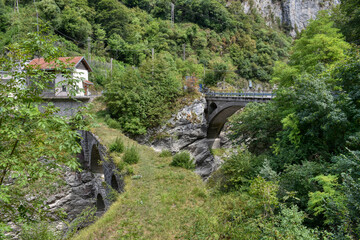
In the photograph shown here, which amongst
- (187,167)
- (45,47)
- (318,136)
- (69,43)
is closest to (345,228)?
(318,136)

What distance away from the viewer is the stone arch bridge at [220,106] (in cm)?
2354

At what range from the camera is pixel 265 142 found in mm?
12234

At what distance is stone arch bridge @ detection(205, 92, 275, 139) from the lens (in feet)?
77.2

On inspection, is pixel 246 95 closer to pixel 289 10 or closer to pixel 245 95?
pixel 245 95

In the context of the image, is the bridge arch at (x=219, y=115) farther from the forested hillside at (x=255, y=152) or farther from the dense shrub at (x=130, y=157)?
the dense shrub at (x=130, y=157)

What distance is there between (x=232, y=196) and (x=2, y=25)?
45.8m

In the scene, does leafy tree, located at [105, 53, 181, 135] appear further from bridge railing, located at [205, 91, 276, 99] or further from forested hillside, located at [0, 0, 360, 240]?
bridge railing, located at [205, 91, 276, 99]

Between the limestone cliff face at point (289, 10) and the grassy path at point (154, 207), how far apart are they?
7601 cm

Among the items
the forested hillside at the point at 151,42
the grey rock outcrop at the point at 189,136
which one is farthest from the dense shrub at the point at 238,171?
the forested hillside at the point at 151,42

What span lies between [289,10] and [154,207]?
87.9 m

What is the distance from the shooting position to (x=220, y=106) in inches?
1029

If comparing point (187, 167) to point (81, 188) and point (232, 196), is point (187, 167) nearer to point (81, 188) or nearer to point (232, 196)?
point (232, 196)

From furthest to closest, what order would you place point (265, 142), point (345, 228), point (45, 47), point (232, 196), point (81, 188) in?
point (81, 188) → point (265, 142) → point (232, 196) → point (45, 47) → point (345, 228)

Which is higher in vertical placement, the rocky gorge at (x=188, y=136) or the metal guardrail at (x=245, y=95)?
the metal guardrail at (x=245, y=95)
